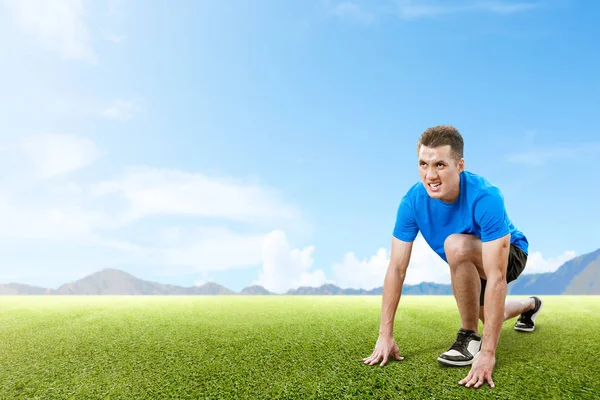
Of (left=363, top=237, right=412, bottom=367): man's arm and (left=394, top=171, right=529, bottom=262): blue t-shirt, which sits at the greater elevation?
(left=394, top=171, right=529, bottom=262): blue t-shirt

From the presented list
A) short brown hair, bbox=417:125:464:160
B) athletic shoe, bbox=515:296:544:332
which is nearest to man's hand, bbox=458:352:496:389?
short brown hair, bbox=417:125:464:160

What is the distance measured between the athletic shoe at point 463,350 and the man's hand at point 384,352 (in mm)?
317

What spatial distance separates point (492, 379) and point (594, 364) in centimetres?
94

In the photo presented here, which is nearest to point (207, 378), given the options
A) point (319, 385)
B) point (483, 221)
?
point (319, 385)

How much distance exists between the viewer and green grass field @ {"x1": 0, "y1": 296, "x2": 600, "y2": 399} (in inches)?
109

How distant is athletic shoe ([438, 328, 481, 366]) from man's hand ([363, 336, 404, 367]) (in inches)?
12.5

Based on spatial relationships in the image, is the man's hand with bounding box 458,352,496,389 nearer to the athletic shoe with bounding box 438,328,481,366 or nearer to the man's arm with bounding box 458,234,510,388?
the man's arm with bounding box 458,234,510,388

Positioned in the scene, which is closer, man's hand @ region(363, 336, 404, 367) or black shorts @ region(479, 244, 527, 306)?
man's hand @ region(363, 336, 404, 367)

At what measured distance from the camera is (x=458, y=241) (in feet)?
10.8

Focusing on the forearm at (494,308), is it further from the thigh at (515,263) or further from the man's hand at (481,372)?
the thigh at (515,263)

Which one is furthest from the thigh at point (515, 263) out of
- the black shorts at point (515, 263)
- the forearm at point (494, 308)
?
the forearm at point (494, 308)

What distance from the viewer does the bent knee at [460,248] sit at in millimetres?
3246

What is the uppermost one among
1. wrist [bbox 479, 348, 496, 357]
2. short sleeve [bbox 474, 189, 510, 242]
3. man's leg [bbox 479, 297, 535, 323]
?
short sleeve [bbox 474, 189, 510, 242]

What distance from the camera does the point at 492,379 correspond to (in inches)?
113
